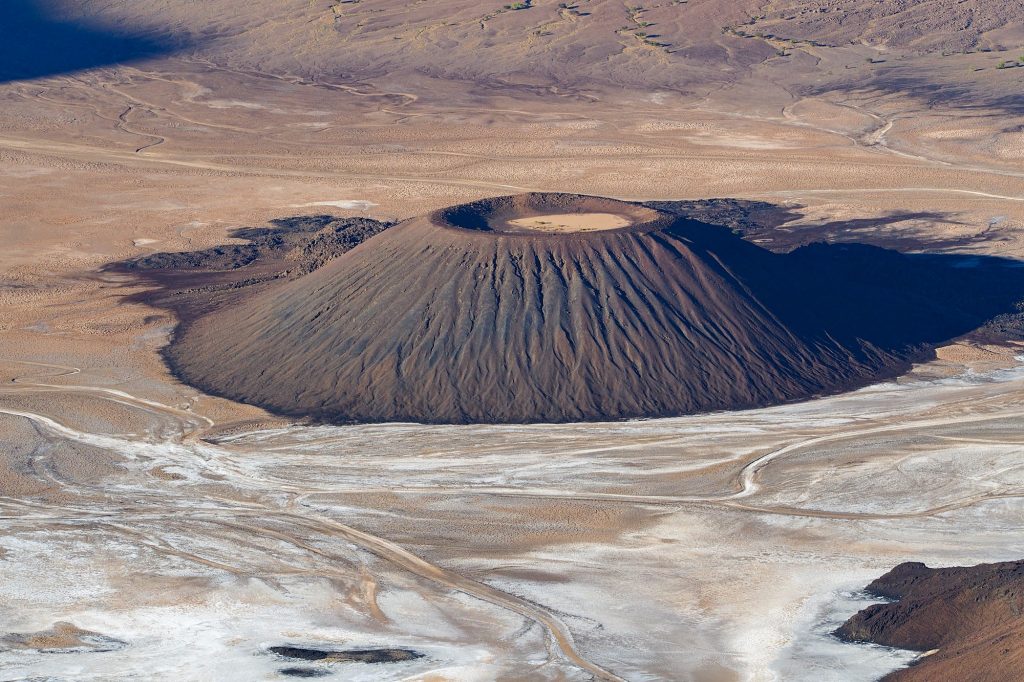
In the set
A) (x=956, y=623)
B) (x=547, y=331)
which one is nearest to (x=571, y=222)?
(x=547, y=331)

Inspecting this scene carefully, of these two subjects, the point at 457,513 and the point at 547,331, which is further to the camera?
the point at 547,331

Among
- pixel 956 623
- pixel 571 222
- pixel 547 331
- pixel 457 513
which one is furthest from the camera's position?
pixel 571 222


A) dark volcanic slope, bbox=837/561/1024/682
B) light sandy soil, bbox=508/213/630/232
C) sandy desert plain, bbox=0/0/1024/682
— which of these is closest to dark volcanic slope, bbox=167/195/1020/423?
light sandy soil, bbox=508/213/630/232

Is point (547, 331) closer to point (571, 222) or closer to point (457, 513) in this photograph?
point (571, 222)

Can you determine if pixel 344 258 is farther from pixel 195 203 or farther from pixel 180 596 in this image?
pixel 195 203

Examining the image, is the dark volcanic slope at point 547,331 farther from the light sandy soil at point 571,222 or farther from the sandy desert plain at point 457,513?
the sandy desert plain at point 457,513

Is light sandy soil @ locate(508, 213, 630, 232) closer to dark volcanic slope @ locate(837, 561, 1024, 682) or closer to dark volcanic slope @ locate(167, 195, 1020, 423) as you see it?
dark volcanic slope @ locate(167, 195, 1020, 423)

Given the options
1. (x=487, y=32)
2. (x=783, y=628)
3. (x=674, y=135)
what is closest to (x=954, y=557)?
(x=783, y=628)
